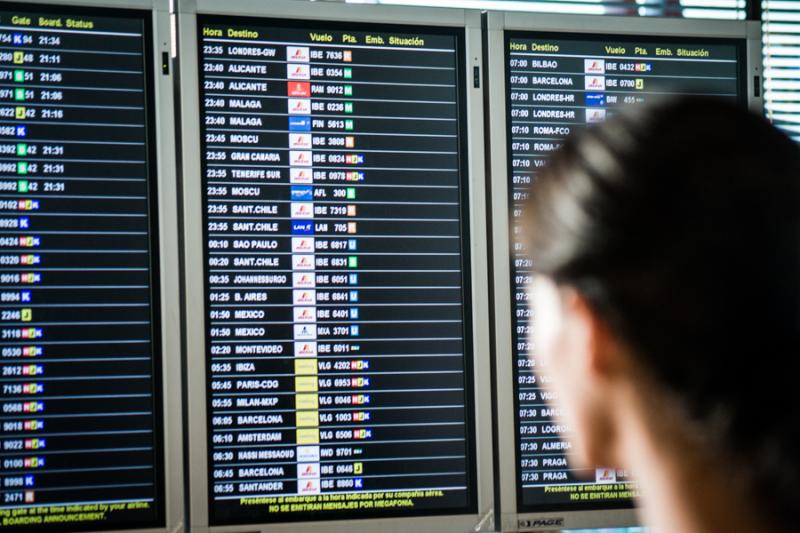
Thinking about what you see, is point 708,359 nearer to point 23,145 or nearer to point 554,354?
point 554,354

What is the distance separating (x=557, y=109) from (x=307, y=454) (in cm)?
113

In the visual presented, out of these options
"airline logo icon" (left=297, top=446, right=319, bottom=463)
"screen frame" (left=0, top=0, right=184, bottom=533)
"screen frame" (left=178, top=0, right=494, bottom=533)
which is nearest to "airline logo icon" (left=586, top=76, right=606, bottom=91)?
"screen frame" (left=178, top=0, right=494, bottom=533)

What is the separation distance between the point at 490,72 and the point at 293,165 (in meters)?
0.58

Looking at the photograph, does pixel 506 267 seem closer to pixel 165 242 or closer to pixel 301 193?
pixel 301 193

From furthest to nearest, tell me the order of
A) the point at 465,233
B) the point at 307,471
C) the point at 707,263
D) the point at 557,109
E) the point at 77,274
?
the point at 557,109 → the point at 465,233 → the point at 307,471 → the point at 77,274 → the point at 707,263

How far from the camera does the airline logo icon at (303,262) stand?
244cm

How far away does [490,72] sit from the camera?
2.57 meters

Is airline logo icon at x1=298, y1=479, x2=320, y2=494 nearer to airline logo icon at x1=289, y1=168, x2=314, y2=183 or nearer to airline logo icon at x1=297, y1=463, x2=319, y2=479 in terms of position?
airline logo icon at x1=297, y1=463, x2=319, y2=479

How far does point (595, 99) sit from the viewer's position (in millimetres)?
2666

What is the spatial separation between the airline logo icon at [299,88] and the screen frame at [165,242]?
30cm

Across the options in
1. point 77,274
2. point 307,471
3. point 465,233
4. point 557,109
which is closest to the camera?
point 77,274

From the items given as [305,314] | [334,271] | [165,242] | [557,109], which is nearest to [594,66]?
[557,109]

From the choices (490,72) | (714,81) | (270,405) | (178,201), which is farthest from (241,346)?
(714,81)

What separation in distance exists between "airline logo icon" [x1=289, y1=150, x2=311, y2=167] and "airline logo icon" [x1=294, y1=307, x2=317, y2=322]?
1.19ft
